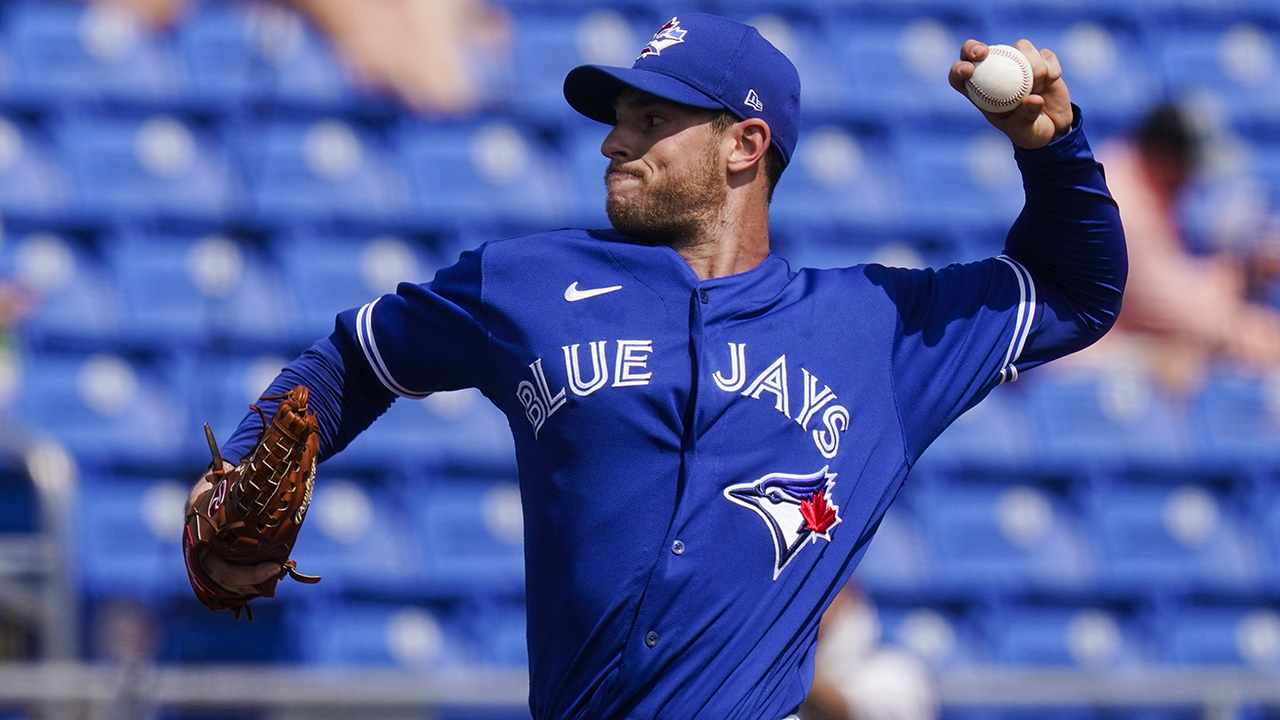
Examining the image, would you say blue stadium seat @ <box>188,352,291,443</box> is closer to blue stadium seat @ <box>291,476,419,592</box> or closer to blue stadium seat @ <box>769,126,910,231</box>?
blue stadium seat @ <box>291,476,419,592</box>

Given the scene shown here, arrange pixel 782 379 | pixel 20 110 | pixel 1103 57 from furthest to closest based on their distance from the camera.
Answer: pixel 1103 57 < pixel 20 110 < pixel 782 379

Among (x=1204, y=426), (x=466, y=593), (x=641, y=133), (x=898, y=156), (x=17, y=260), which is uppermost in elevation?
(x=641, y=133)

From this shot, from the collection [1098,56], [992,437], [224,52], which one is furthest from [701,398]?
[1098,56]

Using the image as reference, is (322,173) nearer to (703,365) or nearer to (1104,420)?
(1104,420)

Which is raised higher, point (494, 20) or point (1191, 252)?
point (494, 20)

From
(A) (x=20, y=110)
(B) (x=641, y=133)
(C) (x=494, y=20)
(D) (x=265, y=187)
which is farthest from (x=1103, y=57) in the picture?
(B) (x=641, y=133)

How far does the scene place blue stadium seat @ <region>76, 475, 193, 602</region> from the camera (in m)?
4.54

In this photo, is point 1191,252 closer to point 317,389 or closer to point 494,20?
point 494,20

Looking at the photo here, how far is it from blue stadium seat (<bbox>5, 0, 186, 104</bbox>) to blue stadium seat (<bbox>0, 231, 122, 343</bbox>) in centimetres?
63

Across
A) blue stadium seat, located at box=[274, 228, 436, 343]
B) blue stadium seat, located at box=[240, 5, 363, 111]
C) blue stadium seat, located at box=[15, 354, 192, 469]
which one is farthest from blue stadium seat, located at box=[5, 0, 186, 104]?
blue stadium seat, located at box=[15, 354, 192, 469]

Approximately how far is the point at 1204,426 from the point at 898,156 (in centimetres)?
163

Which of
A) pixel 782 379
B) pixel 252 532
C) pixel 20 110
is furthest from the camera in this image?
pixel 20 110

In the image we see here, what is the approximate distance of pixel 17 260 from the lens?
496cm

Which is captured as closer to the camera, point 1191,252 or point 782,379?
point 782,379
